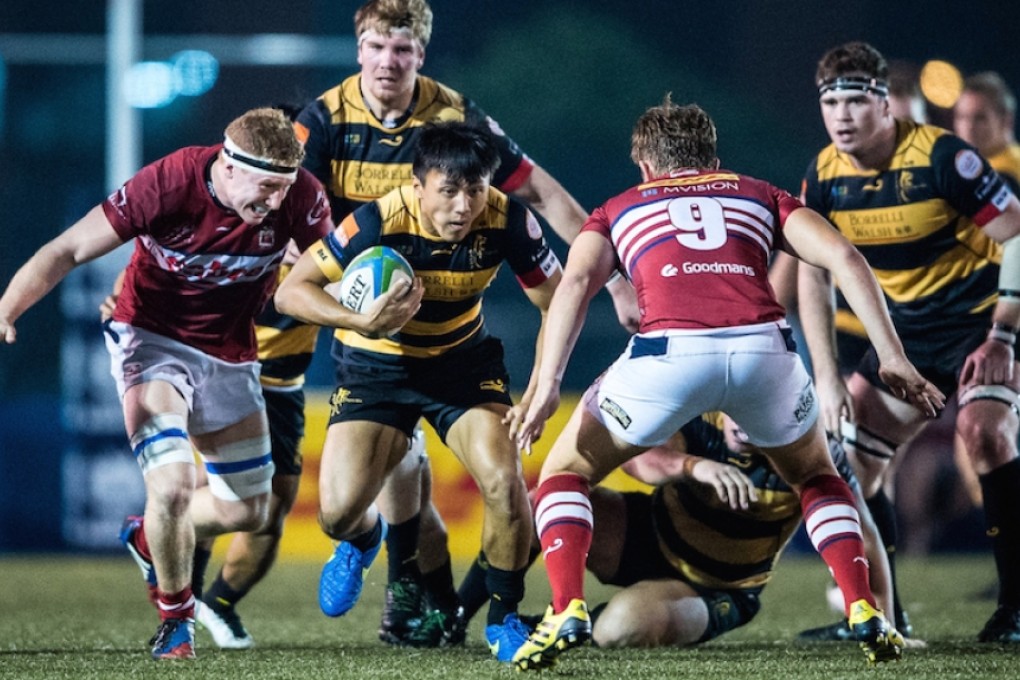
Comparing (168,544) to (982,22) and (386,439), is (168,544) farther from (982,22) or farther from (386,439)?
(982,22)

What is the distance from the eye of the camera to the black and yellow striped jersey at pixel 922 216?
6.11 m

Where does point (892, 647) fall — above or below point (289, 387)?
below

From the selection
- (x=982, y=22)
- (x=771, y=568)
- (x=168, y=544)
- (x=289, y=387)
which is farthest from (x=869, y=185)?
(x=982, y=22)

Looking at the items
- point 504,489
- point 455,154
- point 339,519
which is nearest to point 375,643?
point 339,519

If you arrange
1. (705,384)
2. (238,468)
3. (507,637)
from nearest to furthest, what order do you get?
(705,384)
(507,637)
(238,468)

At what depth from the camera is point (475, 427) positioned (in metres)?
5.38

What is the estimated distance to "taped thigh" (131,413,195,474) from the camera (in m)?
5.40

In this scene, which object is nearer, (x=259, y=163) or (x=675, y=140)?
(x=675, y=140)

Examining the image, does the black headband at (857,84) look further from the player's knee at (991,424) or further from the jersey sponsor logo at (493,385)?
the jersey sponsor logo at (493,385)

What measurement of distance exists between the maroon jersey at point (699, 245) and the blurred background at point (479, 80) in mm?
6924

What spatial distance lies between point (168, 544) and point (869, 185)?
9.74ft

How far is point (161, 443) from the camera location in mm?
5426

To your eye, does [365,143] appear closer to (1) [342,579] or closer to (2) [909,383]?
(1) [342,579]

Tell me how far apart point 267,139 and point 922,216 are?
255cm
